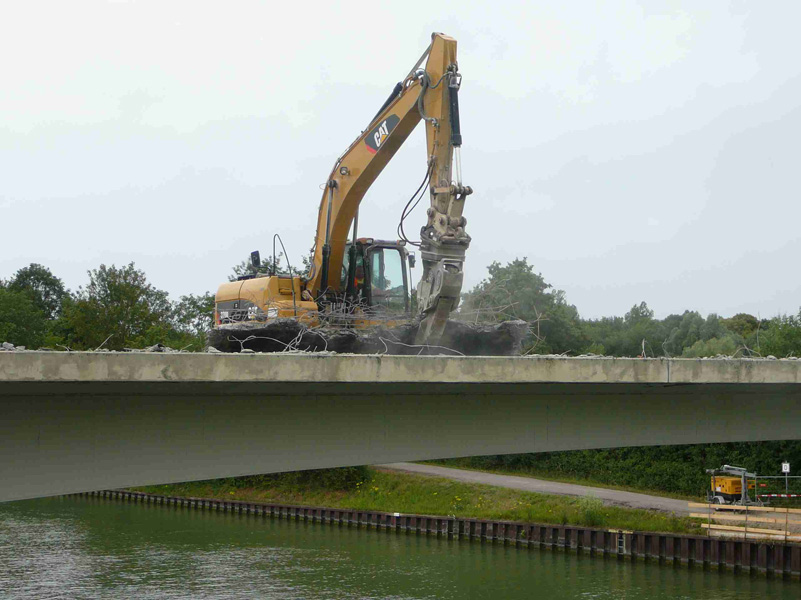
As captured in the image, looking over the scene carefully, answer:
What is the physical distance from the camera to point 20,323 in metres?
67.4

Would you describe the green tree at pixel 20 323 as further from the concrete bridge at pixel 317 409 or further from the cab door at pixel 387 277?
the concrete bridge at pixel 317 409

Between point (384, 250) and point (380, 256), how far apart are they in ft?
0.55

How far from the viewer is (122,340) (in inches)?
2255

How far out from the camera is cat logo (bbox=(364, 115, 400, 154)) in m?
20.3

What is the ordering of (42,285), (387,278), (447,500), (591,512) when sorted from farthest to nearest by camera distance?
(42,285) → (447,500) → (591,512) → (387,278)

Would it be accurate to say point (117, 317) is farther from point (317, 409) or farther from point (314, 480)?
point (317, 409)

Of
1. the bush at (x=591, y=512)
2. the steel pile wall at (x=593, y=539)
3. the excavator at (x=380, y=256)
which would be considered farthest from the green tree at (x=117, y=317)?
the excavator at (x=380, y=256)

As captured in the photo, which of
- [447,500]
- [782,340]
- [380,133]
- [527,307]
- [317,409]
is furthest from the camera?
[527,307]

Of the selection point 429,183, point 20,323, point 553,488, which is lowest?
point 553,488

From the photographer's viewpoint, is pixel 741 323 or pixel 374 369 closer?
pixel 374 369

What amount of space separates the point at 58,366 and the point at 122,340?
1976 inches

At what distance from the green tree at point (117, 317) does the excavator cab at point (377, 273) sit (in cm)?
3443

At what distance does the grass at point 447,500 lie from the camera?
32.8m

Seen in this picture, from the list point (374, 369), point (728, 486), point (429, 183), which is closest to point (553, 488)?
point (728, 486)
